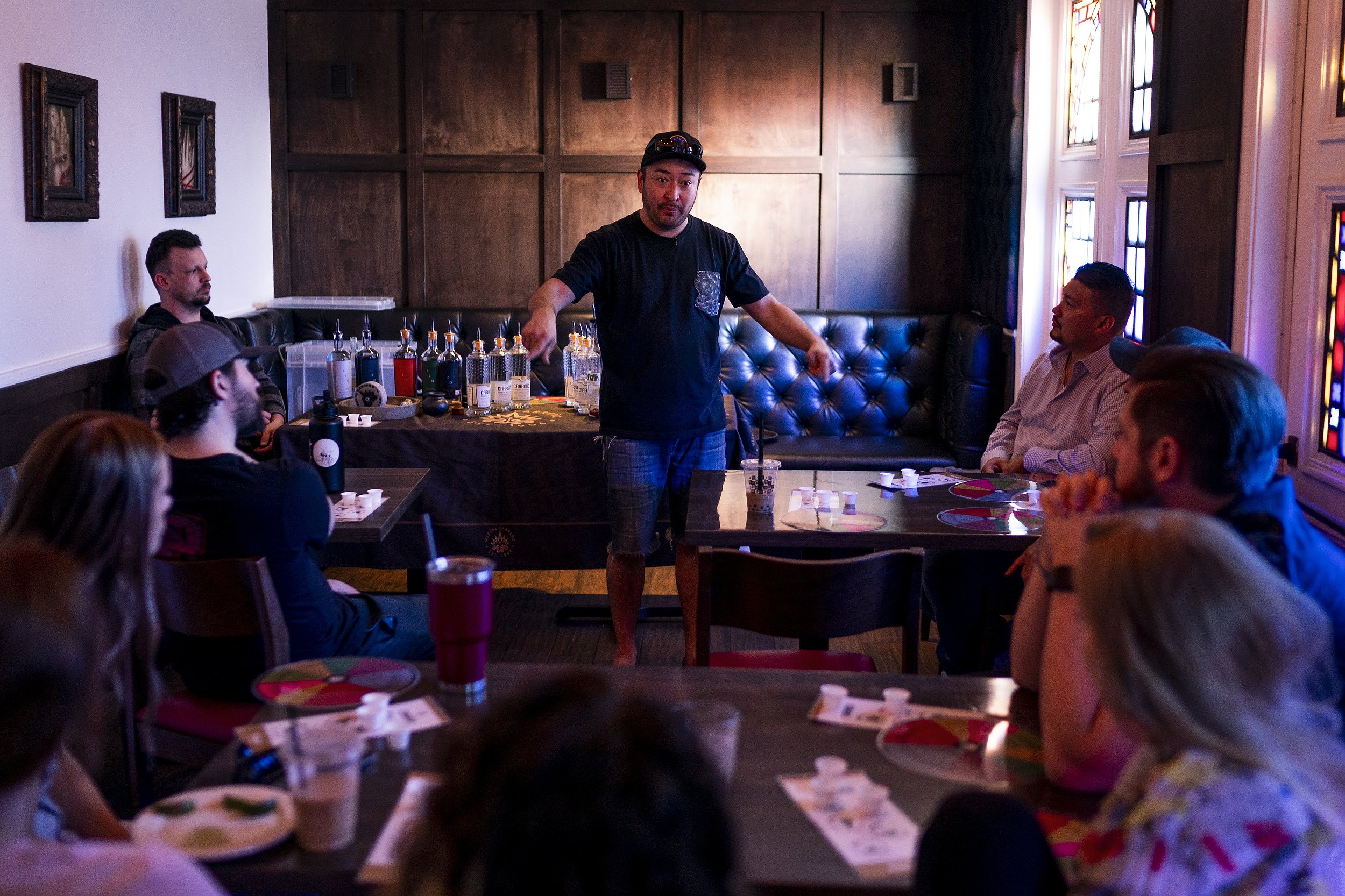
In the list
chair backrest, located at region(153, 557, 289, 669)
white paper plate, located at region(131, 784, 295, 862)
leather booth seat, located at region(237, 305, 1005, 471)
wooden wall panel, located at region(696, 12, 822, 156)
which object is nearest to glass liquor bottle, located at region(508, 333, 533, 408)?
leather booth seat, located at region(237, 305, 1005, 471)

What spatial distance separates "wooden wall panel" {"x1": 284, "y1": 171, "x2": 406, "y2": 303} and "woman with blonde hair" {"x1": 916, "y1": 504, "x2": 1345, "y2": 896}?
5.53 metres

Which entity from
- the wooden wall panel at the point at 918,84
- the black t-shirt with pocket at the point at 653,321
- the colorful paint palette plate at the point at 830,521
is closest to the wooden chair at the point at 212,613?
the colorful paint palette plate at the point at 830,521

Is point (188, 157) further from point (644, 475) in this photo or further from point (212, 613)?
point (212, 613)

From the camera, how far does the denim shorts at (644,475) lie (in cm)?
395

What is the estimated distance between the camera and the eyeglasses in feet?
12.5

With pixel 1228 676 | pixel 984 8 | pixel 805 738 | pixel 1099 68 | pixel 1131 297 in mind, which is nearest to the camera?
pixel 1228 676

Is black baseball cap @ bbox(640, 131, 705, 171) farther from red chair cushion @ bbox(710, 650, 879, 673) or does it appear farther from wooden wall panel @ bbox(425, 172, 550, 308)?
wooden wall panel @ bbox(425, 172, 550, 308)

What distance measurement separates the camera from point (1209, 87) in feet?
11.8

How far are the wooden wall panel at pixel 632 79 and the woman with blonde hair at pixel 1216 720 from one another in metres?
5.26

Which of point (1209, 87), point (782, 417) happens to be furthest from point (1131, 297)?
point (782, 417)

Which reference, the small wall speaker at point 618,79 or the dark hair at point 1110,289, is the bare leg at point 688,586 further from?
the small wall speaker at point 618,79

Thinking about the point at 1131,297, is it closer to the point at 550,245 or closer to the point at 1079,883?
the point at 1079,883

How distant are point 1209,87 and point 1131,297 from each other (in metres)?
0.63

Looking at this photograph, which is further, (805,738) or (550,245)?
(550,245)
